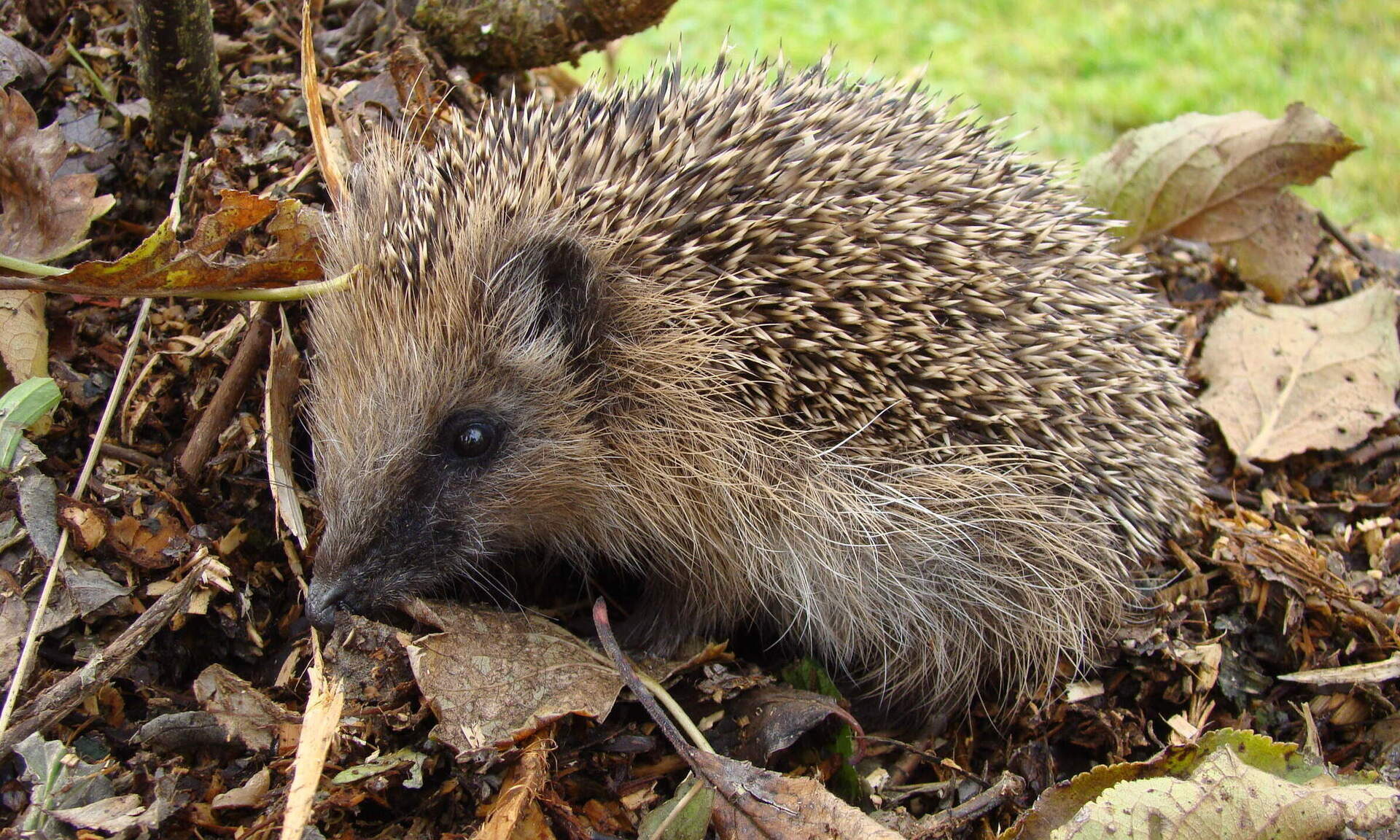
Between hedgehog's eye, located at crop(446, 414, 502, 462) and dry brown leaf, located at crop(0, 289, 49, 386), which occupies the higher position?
dry brown leaf, located at crop(0, 289, 49, 386)

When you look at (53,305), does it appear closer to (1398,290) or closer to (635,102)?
(635,102)

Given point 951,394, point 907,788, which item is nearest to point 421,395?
point 951,394

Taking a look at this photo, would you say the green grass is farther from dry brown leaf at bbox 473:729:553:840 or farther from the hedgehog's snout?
dry brown leaf at bbox 473:729:553:840

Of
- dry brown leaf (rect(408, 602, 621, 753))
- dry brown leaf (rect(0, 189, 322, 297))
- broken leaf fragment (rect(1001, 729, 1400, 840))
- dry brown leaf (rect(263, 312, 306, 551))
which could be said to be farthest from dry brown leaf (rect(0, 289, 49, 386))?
broken leaf fragment (rect(1001, 729, 1400, 840))

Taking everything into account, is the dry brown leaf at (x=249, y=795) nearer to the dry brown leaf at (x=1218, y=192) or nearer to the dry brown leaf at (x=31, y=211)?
the dry brown leaf at (x=31, y=211)

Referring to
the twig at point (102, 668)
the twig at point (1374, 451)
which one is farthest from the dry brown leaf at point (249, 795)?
the twig at point (1374, 451)

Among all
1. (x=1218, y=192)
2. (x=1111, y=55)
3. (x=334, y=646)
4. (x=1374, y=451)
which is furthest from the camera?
(x=1111, y=55)

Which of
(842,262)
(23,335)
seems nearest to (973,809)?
(842,262)

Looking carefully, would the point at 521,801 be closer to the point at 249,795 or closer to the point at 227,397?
the point at 249,795
